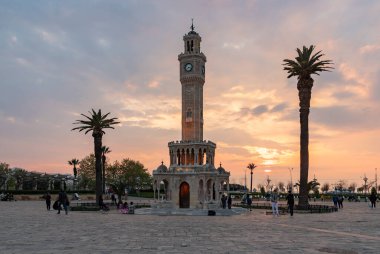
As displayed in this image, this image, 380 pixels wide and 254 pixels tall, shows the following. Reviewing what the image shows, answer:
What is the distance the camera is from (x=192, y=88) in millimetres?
64312

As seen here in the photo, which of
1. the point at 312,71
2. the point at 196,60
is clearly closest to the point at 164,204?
the point at 196,60

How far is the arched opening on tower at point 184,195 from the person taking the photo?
61.2m

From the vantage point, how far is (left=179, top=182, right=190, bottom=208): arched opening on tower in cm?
6125

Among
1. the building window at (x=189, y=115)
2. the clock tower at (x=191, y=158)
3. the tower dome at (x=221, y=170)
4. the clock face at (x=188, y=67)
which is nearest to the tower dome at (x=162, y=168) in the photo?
the clock tower at (x=191, y=158)

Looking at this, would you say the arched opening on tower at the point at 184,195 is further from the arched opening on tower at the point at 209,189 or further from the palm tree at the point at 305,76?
the palm tree at the point at 305,76

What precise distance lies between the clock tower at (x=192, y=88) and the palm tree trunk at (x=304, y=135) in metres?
18.9

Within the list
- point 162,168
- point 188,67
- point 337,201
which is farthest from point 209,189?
point 188,67

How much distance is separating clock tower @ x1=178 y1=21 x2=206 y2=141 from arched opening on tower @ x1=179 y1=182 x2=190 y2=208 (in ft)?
23.6

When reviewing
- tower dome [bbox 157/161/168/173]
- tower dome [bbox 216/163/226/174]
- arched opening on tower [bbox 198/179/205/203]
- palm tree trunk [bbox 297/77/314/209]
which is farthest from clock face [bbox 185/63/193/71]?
palm tree trunk [bbox 297/77/314/209]

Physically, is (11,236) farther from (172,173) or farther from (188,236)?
(172,173)

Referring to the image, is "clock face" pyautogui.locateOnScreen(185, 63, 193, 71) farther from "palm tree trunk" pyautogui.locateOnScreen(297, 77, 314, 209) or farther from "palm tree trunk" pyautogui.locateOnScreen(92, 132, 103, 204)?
"palm tree trunk" pyautogui.locateOnScreen(297, 77, 314, 209)

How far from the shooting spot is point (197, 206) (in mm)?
59844

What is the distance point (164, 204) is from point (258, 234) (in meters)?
40.2

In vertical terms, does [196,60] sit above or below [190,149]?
above
